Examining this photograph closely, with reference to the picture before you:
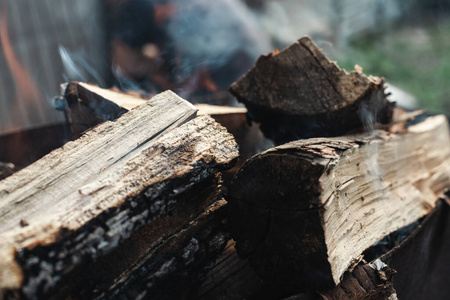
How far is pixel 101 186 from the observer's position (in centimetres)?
104

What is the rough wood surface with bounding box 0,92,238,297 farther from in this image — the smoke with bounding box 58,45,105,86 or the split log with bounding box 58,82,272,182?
the smoke with bounding box 58,45,105,86

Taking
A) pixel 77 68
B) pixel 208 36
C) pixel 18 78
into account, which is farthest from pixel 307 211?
pixel 77 68

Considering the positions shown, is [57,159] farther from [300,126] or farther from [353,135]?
[353,135]

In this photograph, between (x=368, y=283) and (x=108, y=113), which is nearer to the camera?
(x=368, y=283)

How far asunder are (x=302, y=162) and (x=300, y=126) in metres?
0.71

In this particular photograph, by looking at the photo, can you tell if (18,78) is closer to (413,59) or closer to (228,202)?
(228,202)

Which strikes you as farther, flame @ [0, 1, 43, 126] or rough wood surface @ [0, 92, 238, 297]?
flame @ [0, 1, 43, 126]

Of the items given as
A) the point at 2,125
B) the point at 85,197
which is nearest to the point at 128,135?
the point at 85,197

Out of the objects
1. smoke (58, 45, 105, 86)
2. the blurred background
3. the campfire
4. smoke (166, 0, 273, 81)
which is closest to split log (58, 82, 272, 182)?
the campfire

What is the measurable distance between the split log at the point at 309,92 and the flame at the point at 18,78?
236 centimetres

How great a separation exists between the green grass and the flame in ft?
14.2

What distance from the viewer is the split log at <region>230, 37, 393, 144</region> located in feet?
5.42

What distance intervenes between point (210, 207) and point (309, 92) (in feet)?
2.46

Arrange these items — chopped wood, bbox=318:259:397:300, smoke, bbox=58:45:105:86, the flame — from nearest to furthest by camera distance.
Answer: chopped wood, bbox=318:259:397:300
the flame
smoke, bbox=58:45:105:86
